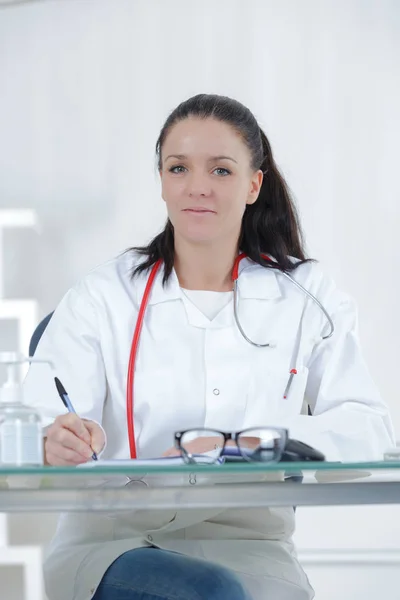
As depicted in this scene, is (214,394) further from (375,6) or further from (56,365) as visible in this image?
(375,6)

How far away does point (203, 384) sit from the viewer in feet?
5.42

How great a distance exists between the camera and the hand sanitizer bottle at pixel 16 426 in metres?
1.04

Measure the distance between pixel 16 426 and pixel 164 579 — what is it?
13.1 inches

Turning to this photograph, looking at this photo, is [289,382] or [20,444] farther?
[289,382]

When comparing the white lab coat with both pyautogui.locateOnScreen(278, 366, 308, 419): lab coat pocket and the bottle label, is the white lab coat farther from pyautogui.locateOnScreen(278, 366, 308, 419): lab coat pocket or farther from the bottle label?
the bottle label

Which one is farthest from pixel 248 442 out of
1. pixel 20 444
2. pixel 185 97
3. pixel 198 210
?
pixel 185 97

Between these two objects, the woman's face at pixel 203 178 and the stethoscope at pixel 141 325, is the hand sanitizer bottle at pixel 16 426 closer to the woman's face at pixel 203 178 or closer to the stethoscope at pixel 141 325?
the stethoscope at pixel 141 325

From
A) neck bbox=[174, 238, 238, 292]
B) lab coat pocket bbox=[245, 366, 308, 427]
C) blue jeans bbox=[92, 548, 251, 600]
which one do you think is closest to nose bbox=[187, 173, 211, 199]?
neck bbox=[174, 238, 238, 292]

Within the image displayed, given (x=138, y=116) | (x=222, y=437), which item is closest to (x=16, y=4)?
(x=138, y=116)

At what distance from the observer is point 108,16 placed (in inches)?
140

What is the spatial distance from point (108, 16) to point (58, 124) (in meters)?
0.48

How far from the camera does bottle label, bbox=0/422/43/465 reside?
1043mm

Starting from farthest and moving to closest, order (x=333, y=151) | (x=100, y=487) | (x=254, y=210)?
(x=333, y=151) → (x=254, y=210) → (x=100, y=487)

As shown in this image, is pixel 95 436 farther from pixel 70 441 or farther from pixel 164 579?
pixel 164 579
